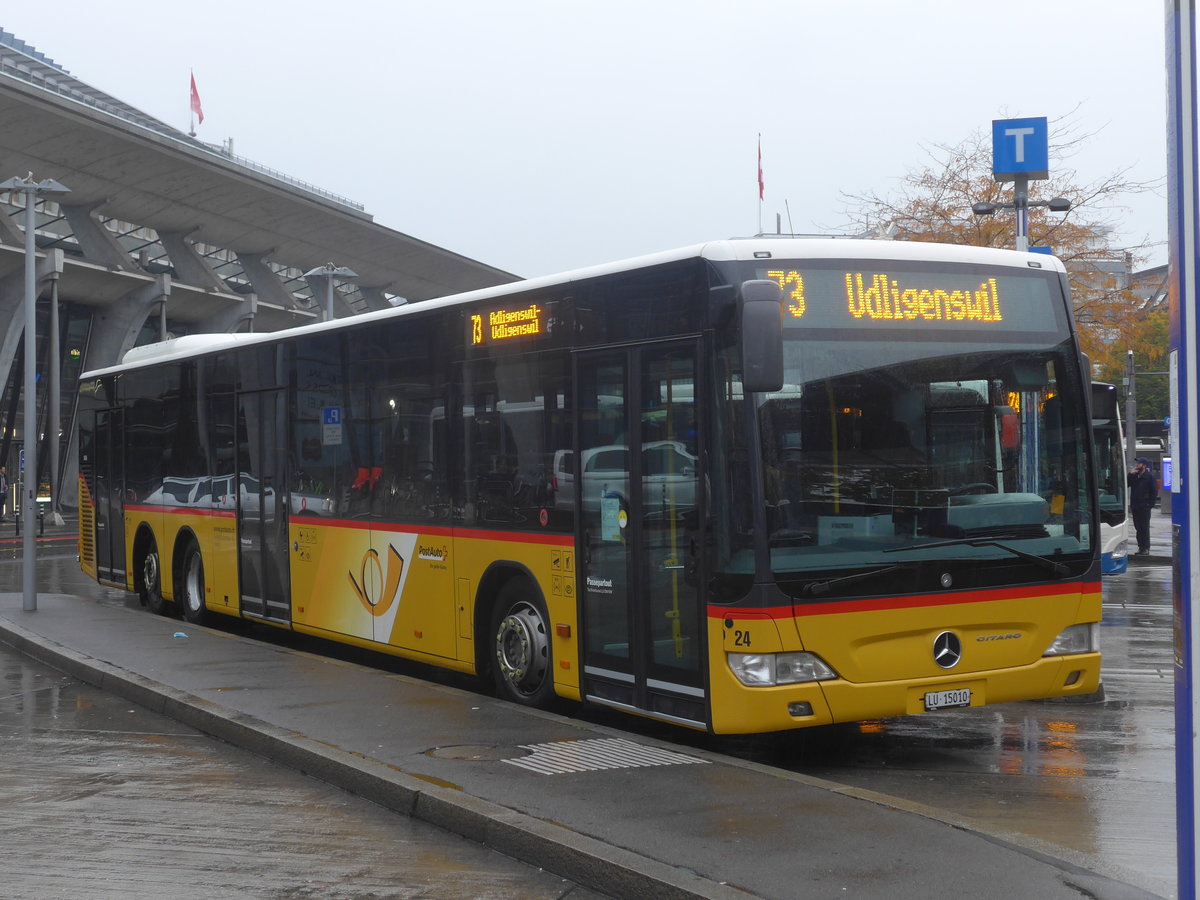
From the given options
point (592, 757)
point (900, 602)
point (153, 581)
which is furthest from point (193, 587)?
point (900, 602)

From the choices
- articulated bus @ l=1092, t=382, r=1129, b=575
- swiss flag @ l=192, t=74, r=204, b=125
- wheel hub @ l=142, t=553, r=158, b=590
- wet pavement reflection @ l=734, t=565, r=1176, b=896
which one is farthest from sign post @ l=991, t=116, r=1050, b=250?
swiss flag @ l=192, t=74, r=204, b=125

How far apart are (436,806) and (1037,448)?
13.0 ft

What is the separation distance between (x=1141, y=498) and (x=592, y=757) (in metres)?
22.2

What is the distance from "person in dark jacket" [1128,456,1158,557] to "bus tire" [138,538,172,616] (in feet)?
60.6

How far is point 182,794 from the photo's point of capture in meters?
7.71

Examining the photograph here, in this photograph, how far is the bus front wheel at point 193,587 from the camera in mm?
15680

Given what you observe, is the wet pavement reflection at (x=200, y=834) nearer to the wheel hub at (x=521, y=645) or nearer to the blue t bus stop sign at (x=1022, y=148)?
the wheel hub at (x=521, y=645)

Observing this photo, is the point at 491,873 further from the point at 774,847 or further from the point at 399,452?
the point at 399,452

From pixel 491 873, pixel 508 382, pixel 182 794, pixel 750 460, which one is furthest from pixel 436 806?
pixel 508 382

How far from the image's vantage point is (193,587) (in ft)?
52.3

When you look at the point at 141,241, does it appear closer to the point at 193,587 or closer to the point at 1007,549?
the point at 193,587

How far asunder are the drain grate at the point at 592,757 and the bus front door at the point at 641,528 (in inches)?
9.8

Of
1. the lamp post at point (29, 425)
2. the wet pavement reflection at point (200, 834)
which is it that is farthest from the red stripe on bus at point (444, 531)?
the lamp post at point (29, 425)

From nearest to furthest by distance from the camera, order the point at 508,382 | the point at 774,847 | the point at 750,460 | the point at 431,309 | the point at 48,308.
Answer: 1. the point at 774,847
2. the point at 750,460
3. the point at 508,382
4. the point at 431,309
5. the point at 48,308
